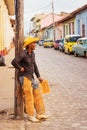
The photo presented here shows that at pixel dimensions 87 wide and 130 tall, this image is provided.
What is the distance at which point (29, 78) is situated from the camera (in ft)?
24.4

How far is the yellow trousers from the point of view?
24.2 feet

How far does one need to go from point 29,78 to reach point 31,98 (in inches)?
13.8

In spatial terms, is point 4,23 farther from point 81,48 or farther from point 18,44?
point 18,44

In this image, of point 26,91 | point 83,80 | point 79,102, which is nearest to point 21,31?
point 26,91

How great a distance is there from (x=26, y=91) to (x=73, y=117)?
1042mm

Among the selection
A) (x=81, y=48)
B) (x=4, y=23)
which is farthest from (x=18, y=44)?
(x=81, y=48)

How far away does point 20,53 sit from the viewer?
24.5 ft

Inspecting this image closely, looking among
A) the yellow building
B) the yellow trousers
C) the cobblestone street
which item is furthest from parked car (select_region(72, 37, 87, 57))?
the yellow trousers

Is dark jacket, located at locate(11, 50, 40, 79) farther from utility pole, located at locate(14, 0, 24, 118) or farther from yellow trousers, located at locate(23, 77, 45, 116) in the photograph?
utility pole, located at locate(14, 0, 24, 118)

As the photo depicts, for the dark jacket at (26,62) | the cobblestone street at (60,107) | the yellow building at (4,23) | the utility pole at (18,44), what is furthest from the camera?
the yellow building at (4,23)

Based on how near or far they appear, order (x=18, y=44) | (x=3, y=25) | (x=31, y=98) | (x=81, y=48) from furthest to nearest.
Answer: (x=81, y=48) → (x=3, y=25) → (x=18, y=44) → (x=31, y=98)

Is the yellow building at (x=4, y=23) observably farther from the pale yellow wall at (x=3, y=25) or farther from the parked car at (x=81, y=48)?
the parked car at (x=81, y=48)

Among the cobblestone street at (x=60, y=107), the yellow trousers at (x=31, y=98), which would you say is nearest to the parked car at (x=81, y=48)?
the cobblestone street at (x=60, y=107)

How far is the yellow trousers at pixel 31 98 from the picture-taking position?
7.39 m
